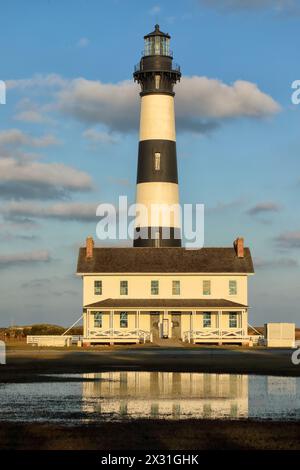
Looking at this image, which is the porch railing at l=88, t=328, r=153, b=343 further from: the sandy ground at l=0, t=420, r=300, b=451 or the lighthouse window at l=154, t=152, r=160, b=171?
the sandy ground at l=0, t=420, r=300, b=451

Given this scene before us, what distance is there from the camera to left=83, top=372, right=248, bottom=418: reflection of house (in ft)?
71.7

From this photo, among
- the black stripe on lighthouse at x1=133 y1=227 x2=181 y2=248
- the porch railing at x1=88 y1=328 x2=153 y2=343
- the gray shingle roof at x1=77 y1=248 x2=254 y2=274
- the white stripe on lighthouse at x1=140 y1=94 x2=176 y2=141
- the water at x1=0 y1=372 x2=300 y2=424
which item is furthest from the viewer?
the black stripe on lighthouse at x1=133 y1=227 x2=181 y2=248

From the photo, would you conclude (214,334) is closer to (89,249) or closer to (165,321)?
(165,321)

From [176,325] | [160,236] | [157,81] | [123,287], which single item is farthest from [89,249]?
[157,81]

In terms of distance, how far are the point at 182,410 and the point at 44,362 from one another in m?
21.0

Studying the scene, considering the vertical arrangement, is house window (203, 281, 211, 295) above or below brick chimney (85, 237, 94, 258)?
below

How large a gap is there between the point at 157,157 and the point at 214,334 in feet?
45.6

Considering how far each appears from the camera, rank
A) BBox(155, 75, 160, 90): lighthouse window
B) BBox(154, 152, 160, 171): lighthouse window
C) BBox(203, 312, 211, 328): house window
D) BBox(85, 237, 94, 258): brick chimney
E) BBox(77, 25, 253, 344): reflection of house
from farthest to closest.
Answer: BBox(155, 75, 160, 90): lighthouse window, BBox(85, 237, 94, 258): brick chimney, BBox(154, 152, 160, 171): lighthouse window, BBox(203, 312, 211, 328): house window, BBox(77, 25, 253, 344): reflection of house

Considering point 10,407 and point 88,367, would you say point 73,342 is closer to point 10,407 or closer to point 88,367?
point 88,367

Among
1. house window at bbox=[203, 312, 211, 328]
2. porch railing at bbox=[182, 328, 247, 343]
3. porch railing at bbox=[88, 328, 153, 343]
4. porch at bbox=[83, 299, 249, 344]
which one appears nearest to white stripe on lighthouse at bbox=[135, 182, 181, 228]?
porch at bbox=[83, 299, 249, 344]

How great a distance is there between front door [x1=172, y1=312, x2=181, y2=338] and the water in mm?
33895

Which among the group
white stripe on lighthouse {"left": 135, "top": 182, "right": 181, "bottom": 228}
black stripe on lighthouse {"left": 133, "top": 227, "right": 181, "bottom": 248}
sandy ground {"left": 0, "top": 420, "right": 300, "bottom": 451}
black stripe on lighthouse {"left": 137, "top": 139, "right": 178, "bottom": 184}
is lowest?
sandy ground {"left": 0, "top": 420, "right": 300, "bottom": 451}

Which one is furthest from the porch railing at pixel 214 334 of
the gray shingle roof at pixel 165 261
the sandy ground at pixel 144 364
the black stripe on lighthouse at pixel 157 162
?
the sandy ground at pixel 144 364
